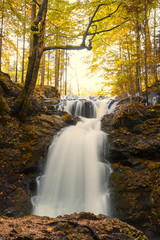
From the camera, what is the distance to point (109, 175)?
16.3 ft

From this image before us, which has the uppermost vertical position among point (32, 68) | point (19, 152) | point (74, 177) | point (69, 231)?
point (32, 68)

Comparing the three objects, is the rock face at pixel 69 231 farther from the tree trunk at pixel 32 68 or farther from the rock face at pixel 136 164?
the tree trunk at pixel 32 68

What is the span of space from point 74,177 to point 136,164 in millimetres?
2380

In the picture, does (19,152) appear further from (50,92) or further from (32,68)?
(50,92)

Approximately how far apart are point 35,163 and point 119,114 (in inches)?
170

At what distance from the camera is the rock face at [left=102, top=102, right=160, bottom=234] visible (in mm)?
3701

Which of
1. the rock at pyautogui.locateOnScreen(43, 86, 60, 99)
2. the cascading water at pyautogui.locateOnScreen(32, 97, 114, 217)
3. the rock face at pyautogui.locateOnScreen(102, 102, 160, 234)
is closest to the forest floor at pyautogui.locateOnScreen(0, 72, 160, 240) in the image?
the rock face at pyautogui.locateOnScreen(102, 102, 160, 234)

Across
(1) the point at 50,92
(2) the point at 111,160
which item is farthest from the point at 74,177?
(1) the point at 50,92

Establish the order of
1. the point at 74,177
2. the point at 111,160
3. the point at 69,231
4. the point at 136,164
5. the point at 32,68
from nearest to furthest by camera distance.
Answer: the point at 69,231 < the point at 136,164 < the point at 74,177 < the point at 111,160 < the point at 32,68

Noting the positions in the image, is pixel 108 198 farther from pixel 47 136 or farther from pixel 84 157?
pixel 47 136

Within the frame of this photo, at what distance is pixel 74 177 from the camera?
5285 mm

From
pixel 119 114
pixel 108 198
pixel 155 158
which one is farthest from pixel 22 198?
pixel 119 114

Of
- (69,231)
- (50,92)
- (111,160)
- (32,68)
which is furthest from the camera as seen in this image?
(50,92)

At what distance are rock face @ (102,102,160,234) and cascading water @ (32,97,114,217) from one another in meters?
0.49
